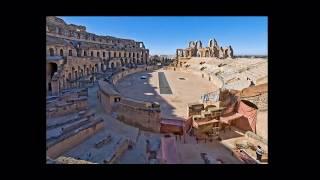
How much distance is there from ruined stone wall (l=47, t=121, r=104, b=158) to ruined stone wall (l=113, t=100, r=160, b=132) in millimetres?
1501

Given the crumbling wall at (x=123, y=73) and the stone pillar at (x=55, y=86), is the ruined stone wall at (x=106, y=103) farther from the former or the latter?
the crumbling wall at (x=123, y=73)

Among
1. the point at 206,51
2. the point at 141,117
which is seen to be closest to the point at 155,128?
the point at 141,117

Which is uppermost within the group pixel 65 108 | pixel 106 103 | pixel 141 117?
pixel 106 103

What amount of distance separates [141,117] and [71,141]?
3.08 meters

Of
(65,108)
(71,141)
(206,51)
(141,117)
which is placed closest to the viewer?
(71,141)

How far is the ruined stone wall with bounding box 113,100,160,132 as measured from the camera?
972cm

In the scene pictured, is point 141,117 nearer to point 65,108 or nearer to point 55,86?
point 65,108

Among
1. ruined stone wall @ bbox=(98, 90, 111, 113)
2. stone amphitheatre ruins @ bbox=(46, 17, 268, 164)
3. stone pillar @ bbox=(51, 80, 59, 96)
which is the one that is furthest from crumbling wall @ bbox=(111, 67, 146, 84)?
ruined stone wall @ bbox=(98, 90, 111, 113)

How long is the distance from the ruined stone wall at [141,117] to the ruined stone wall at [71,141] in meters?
1.50

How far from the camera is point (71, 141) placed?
291 inches

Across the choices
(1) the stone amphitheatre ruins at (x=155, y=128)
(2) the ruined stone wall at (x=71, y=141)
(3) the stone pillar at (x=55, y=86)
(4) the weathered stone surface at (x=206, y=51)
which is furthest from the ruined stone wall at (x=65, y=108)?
(4) the weathered stone surface at (x=206, y=51)

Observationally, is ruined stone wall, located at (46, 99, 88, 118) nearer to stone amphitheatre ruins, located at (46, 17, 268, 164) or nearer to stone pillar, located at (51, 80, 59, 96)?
stone amphitheatre ruins, located at (46, 17, 268, 164)
